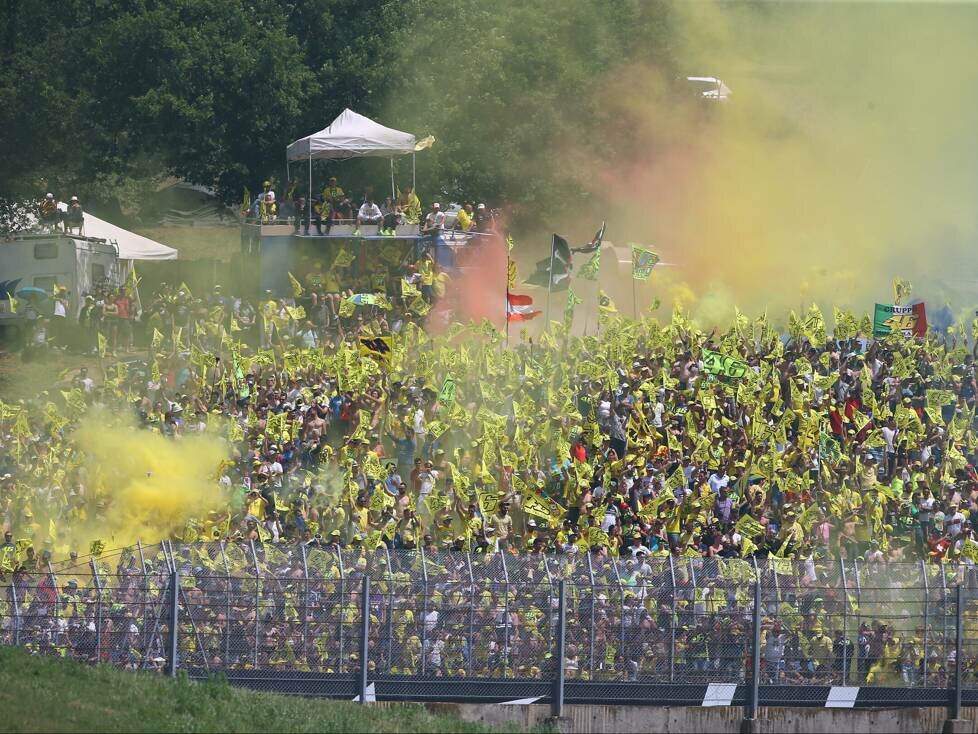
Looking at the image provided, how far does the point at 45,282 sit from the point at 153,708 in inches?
973

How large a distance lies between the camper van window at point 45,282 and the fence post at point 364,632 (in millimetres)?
22977

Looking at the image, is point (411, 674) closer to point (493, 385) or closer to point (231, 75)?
point (493, 385)

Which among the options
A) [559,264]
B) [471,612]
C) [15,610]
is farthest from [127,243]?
Answer: [471,612]

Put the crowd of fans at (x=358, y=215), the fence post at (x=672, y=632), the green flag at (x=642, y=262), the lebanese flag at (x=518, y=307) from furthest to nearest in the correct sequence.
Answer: the crowd of fans at (x=358, y=215) → the green flag at (x=642, y=262) → the lebanese flag at (x=518, y=307) → the fence post at (x=672, y=632)

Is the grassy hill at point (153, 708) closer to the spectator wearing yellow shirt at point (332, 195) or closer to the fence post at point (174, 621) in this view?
the fence post at point (174, 621)

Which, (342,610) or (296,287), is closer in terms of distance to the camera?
(342,610)

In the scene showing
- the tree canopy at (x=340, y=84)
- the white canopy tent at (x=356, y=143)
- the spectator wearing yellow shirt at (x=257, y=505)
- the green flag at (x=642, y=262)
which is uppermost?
the tree canopy at (x=340, y=84)

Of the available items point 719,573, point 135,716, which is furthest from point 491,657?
point 135,716

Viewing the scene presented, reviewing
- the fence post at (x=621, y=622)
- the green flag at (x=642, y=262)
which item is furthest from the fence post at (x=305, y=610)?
the green flag at (x=642, y=262)

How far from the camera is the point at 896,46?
5850 centimetres

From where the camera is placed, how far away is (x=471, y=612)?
18.4 m

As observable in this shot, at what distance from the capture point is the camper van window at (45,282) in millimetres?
39156

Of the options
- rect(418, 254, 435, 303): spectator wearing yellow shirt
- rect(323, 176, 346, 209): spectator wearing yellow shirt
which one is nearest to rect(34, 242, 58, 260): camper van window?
rect(323, 176, 346, 209): spectator wearing yellow shirt

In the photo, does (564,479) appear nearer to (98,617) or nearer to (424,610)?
(424,610)
